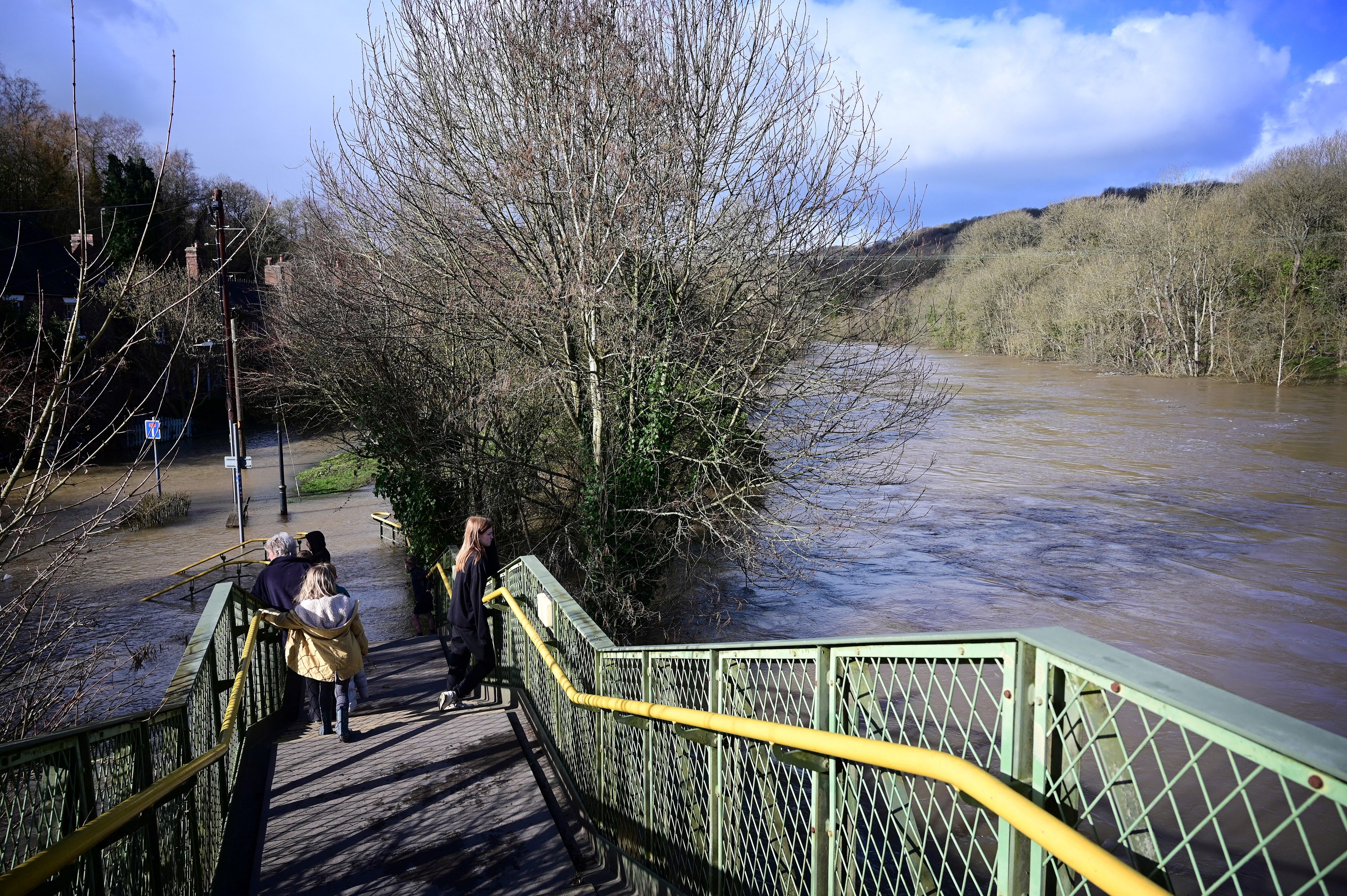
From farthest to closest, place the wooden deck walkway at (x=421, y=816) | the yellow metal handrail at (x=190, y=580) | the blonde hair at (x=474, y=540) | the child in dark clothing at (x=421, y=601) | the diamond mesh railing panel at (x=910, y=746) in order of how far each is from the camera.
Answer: the yellow metal handrail at (x=190, y=580) → the child in dark clothing at (x=421, y=601) → the blonde hair at (x=474, y=540) → the wooden deck walkway at (x=421, y=816) → the diamond mesh railing panel at (x=910, y=746)

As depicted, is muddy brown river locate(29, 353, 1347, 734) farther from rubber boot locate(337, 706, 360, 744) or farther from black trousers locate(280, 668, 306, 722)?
rubber boot locate(337, 706, 360, 744)

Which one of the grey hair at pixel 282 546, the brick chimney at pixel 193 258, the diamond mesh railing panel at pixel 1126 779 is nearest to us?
the diamond mesh railing panel at pixel 1126 779

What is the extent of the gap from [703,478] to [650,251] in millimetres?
3065

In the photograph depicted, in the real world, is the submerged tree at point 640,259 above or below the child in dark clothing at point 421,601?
above

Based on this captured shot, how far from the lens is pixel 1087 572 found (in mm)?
17875

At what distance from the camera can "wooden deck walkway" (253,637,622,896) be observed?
453 cm

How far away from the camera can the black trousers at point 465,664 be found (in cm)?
757

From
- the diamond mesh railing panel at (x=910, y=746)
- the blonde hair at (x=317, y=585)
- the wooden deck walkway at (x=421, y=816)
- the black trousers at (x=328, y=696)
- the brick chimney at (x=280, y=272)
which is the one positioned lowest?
the wooden deck walkway at (x=421, y=816)

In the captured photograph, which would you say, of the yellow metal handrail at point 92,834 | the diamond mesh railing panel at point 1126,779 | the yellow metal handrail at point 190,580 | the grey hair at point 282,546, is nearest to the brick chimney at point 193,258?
the yellow metal handrail at point 190,580

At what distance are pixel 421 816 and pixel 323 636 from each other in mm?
1769

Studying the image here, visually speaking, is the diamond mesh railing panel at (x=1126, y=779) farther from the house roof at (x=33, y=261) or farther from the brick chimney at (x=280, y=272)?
the house roof at (x=33, y=261)

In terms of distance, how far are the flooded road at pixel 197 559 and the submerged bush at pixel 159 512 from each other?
33 cm

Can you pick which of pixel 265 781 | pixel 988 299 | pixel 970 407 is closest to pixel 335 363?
pixel 265 781

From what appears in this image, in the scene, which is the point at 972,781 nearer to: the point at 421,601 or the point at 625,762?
the point at 625,762
